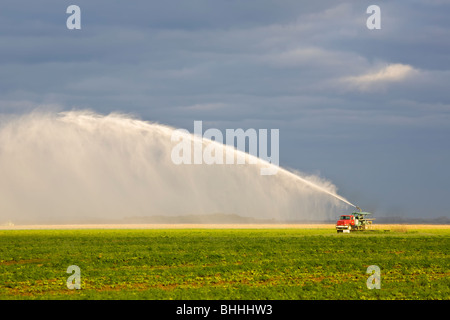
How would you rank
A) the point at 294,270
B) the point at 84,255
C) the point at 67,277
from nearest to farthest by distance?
the point at 67,277 → the point at 294,270 → the point at 84,255

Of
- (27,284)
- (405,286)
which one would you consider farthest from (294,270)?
(27,284)

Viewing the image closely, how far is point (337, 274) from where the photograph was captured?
3222cm
